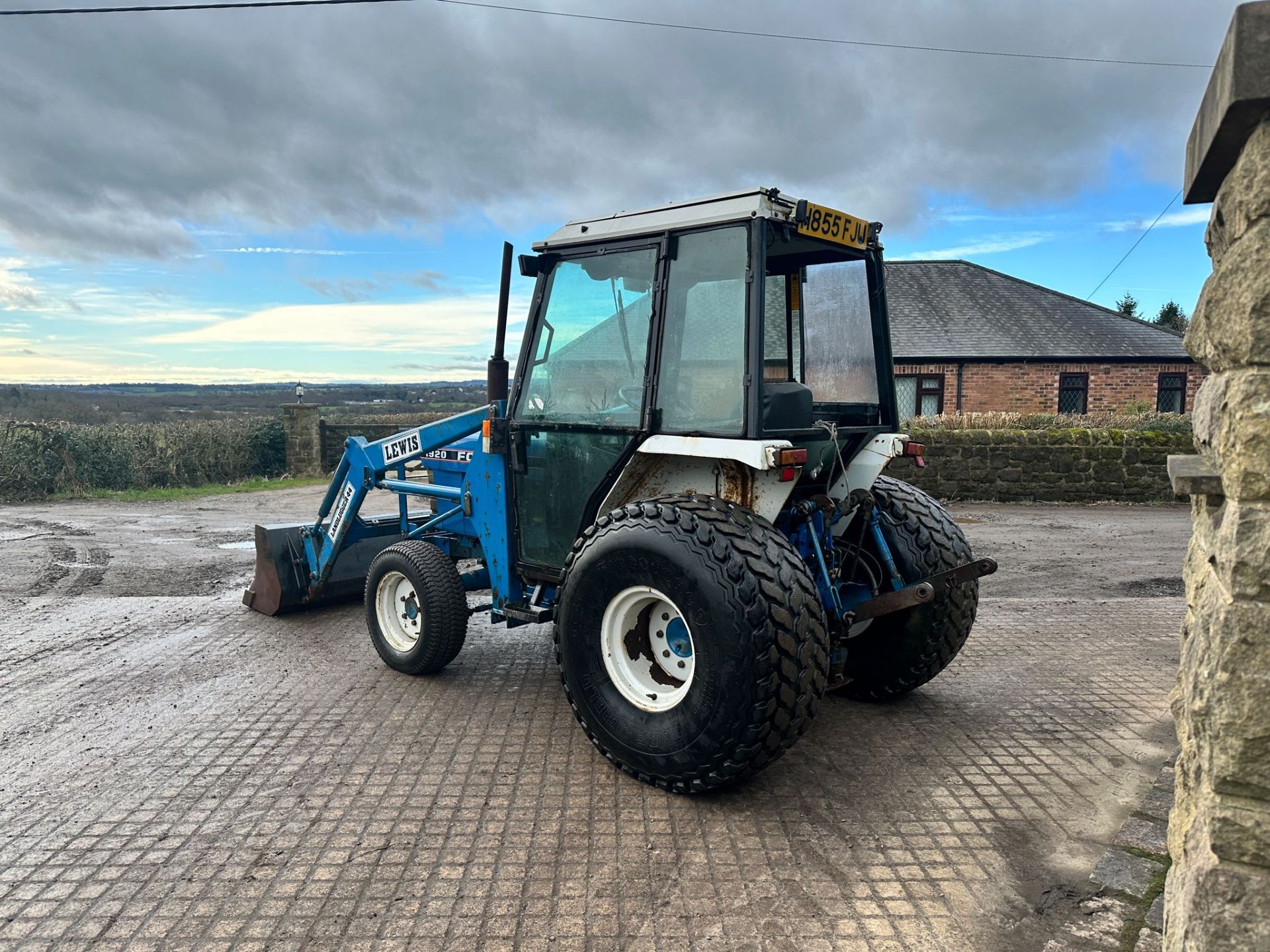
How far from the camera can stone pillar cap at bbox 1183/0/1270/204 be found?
163 cm

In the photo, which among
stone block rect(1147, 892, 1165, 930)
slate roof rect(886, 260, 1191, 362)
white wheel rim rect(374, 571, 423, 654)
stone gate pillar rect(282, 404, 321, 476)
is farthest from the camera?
slate roof rect(886, 260, 1191, 362)

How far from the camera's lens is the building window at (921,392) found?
69.1 ft

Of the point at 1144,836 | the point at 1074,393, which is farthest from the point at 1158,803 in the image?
the point at 1074,393

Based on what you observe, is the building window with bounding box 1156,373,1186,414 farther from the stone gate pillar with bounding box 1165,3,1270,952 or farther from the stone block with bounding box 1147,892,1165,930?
the stone gate pillar with bounding box 1165,3,1270,952

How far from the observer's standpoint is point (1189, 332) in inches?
86.9

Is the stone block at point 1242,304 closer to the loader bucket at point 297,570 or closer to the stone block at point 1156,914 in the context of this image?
the stone block at point 1156,914

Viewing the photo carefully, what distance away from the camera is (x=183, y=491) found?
17000mm

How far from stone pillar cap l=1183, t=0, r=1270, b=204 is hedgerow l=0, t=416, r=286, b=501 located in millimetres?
18697

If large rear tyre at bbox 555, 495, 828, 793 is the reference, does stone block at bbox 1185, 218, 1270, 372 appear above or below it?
above

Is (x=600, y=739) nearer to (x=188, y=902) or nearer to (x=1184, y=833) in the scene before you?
(x=188, y=902)

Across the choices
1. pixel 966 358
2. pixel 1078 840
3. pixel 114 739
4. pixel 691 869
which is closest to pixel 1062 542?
pixel 1078 840

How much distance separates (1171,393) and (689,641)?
2305 cm

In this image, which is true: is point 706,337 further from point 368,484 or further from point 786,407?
point 368,484

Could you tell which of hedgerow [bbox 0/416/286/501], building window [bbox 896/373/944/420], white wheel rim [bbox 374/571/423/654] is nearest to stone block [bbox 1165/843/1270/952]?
white wheel rim [bbox 374/571/423/654]
